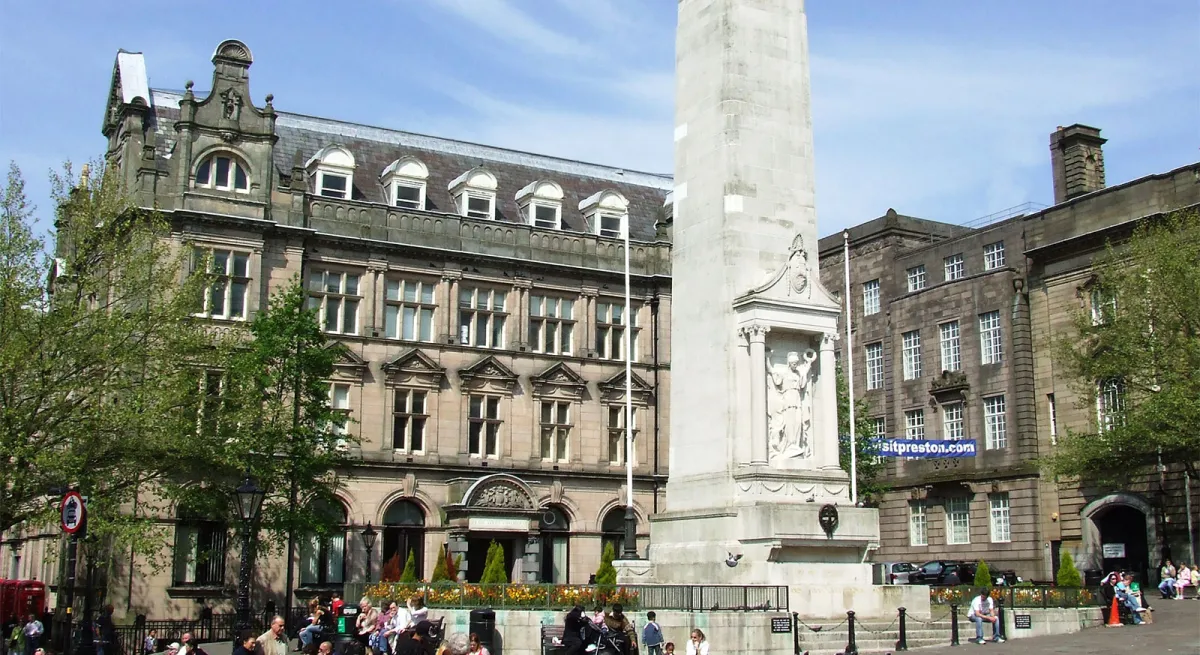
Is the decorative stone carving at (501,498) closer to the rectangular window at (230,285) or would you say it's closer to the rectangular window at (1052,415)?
the rectangular window at (230,285)

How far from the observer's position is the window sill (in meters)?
43.6

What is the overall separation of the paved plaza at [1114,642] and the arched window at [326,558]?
995 inches

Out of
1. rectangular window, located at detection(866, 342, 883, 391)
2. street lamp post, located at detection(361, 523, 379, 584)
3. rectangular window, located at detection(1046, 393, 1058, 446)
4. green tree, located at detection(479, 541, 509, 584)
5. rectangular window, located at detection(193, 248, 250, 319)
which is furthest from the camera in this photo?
rectangular window, located at detection(866, 342, 883, 391)

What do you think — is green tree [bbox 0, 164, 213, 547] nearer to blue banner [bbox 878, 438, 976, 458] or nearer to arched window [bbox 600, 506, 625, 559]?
arched window [bbox 600, 506, 625, 559]

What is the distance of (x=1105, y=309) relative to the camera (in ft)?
151

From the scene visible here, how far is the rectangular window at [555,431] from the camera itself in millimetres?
52125

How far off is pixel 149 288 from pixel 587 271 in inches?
865

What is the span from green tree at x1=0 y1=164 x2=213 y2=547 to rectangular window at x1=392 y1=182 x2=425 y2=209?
16500 millimetres

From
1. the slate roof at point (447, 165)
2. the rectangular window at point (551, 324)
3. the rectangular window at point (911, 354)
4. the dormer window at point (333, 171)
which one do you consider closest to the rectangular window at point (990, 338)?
the rectangular window at point (911, 354)

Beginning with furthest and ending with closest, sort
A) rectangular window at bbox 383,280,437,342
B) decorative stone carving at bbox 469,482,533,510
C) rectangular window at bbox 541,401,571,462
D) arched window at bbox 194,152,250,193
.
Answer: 1. rectangular window at bbox 541,401,571,462
2. rectangular window at bbox 383,280,437,342
3. decorative stone carving at bbox 469,482,533,510
4. arched window at bbox 194,152,250,193

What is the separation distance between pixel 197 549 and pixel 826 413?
25261 mm

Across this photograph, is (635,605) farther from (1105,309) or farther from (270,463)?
(1105,309)

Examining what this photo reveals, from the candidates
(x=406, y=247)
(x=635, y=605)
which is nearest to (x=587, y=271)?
(x=406, y=247)

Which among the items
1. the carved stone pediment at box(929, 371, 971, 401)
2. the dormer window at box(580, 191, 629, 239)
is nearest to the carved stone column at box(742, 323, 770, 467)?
the dormer window at box(580, 191, 629, 239)
